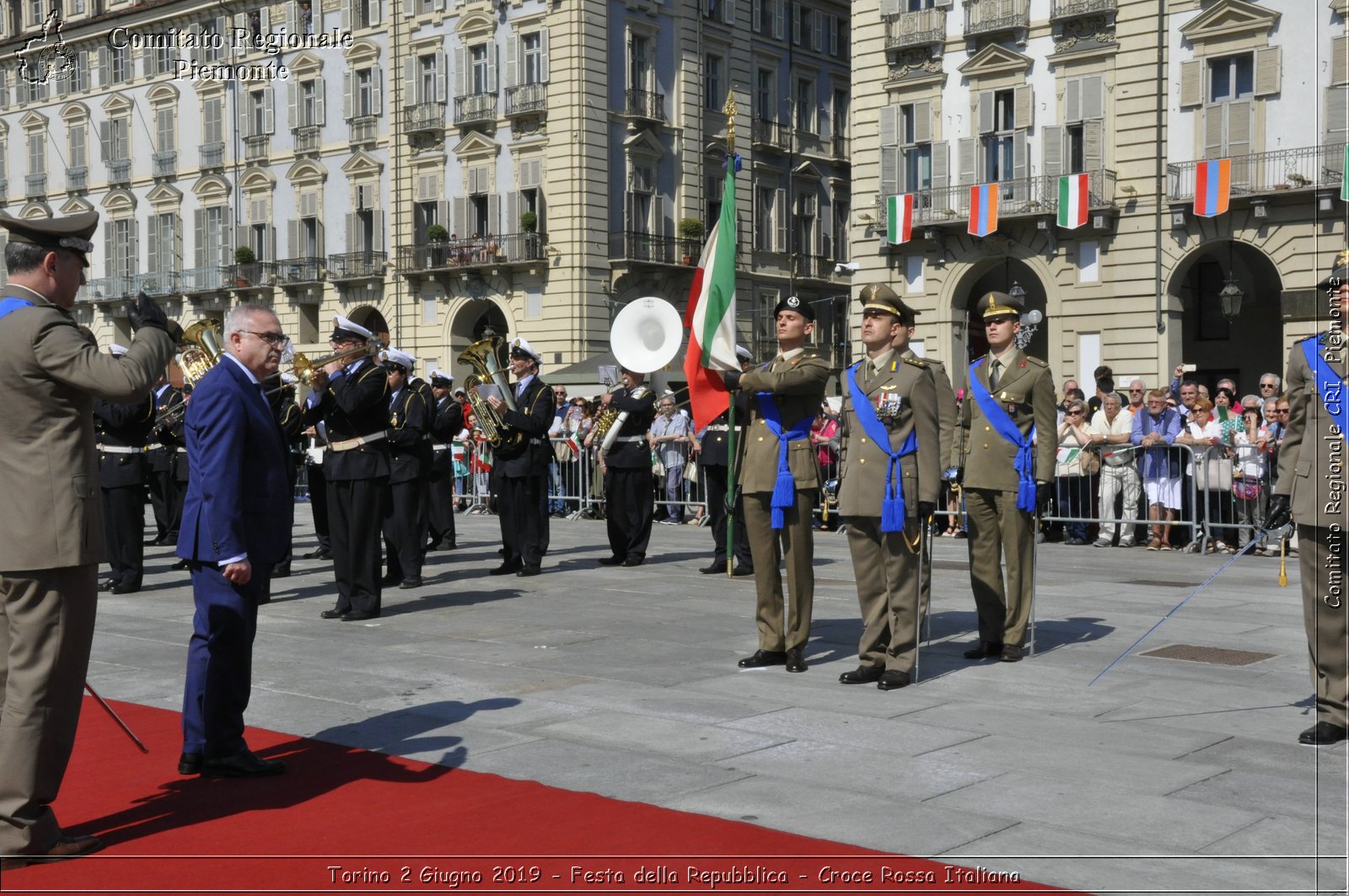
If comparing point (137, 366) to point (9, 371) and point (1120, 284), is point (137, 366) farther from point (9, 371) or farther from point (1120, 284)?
point (1120, 284)

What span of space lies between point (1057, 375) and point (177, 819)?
27.3 m

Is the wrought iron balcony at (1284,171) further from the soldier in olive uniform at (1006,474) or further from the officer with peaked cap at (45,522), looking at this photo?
the officer with peaked cap at (45,522)

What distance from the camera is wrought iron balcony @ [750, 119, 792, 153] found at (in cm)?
4509

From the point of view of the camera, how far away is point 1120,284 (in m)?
30.2

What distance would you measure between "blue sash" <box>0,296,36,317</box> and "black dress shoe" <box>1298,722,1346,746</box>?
5601 mm

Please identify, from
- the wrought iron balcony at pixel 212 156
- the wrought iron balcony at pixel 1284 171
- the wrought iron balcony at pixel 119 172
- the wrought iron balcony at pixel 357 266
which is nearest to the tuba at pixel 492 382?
the wrought iron balcony at pixel 1284 171

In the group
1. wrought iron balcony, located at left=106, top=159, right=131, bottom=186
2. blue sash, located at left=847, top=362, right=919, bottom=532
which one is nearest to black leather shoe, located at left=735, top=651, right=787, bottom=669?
blue sash, located at left=847, top=362, right=919, bottom=532

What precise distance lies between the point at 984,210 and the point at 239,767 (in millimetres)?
27525

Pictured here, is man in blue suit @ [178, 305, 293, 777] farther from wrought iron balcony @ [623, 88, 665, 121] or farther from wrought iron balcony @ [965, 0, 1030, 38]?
wrought iron balcony @ [623, 88, 665, 121]

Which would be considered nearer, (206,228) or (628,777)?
(628,777)

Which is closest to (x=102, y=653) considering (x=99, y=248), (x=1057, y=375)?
(x=1057, y=375)

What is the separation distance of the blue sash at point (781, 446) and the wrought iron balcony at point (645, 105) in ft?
108

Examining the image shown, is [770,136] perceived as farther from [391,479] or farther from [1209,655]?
[1209,655]

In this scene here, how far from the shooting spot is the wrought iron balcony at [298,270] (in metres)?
45.4
